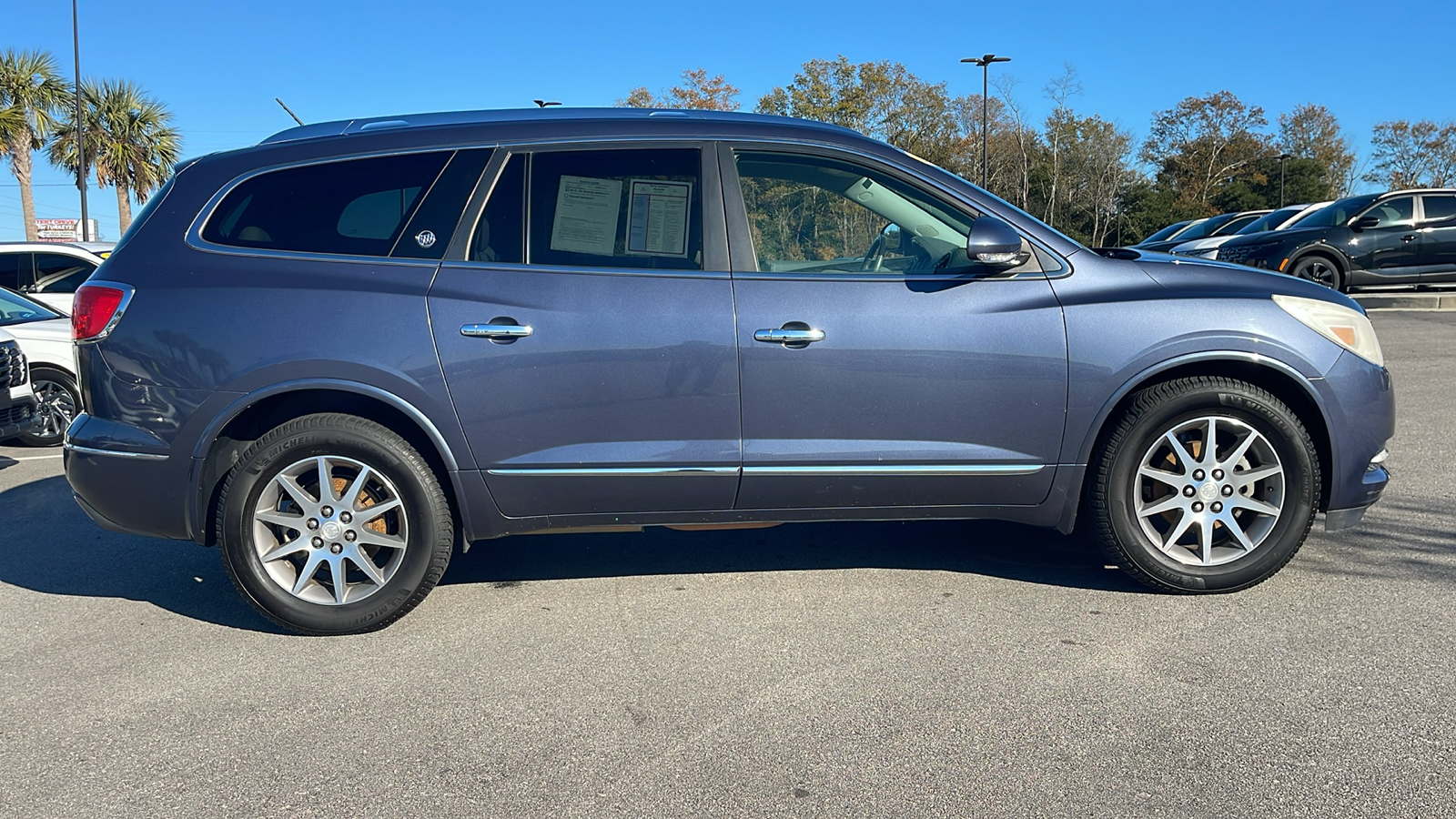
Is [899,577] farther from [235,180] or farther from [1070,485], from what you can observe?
[235,180]

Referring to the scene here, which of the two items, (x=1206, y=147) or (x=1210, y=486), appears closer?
(x=1210, y=486)

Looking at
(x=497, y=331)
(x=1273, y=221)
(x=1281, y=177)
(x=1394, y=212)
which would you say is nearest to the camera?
(x=497, y=331)

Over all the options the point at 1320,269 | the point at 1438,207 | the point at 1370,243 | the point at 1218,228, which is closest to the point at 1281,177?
the point at 1218,228

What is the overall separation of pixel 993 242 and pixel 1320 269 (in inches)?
567

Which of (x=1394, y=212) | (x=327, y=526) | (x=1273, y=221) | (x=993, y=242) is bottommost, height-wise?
(x=327, y=526)

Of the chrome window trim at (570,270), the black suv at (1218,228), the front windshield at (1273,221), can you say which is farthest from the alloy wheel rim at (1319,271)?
the chrome window trim at (570,270)

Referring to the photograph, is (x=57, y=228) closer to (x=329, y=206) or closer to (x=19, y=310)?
(x=19, y=310)

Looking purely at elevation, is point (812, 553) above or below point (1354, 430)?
below

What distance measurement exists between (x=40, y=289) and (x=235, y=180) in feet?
27.7

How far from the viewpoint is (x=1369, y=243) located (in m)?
15.9

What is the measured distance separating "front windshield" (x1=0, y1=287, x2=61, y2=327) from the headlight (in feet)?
30.0

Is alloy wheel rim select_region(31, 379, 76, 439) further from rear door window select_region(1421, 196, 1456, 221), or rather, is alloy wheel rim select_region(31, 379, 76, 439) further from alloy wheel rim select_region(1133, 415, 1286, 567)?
rear door window select_region(1421, 196, 1456, 221)

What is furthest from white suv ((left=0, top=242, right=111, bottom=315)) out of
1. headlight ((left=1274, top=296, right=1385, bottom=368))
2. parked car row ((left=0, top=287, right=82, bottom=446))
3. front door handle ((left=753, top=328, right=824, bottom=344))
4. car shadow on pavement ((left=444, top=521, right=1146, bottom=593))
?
headlight ((left=1274, top=296, right=1385, bottom=368))

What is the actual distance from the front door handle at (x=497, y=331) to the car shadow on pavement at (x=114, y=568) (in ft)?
4.52
